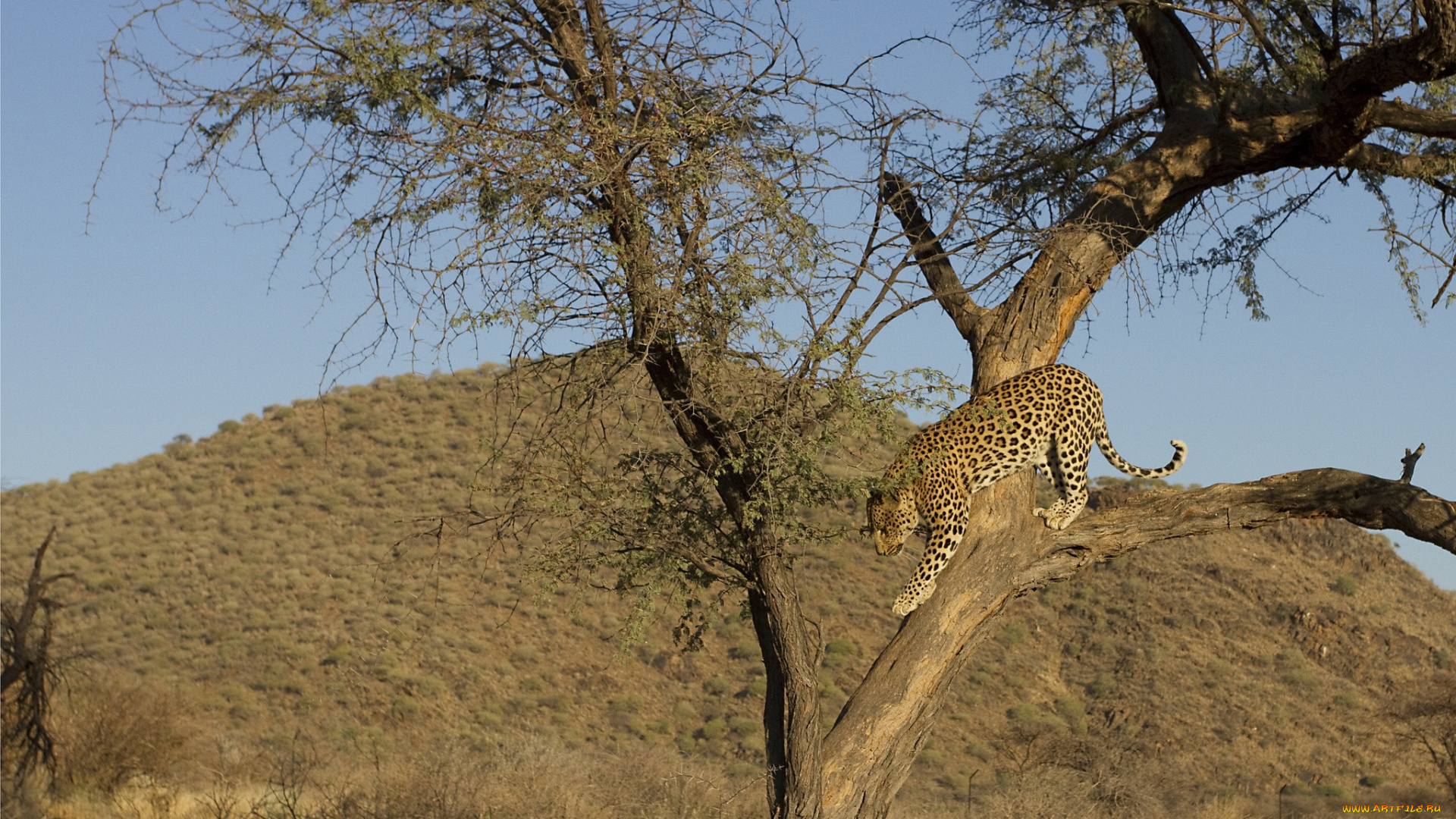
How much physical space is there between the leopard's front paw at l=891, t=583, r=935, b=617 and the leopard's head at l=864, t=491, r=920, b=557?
343 millimetres

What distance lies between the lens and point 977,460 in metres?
7.33

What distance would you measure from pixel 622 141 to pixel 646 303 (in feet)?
2.93

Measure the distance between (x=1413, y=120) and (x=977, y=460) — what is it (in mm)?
4104

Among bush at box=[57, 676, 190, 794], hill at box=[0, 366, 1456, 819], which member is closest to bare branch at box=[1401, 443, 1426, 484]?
hill at box=[0, 366, 1456, 819]

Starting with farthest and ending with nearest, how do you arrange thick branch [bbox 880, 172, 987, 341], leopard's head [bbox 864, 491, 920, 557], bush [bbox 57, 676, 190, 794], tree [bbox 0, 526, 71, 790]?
bush [bbox 57, 676, 190, 794] < tree [bbox 0, 526, 71, 790] < thick branch [bbox 880, 172, 987, 341] < leopard's head [bbox 864, 491, 920, 557]

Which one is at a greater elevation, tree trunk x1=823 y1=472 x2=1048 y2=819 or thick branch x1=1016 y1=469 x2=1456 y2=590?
thick branch x1=1016 y1=469 x2=1456 y2=590

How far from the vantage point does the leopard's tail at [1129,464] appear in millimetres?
7875

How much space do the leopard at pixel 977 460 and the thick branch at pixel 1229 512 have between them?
20 cm

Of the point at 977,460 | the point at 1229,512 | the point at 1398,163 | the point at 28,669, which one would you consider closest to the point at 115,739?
the point at 28,669

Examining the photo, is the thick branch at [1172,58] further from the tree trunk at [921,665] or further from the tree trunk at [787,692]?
the tree trunk at [787,692]

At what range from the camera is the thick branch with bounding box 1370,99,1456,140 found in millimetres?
8484

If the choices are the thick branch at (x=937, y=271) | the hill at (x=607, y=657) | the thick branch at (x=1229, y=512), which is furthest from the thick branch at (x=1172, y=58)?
the hill at (x=607, y=657)

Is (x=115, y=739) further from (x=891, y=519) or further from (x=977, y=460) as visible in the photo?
(x=977, y=460)

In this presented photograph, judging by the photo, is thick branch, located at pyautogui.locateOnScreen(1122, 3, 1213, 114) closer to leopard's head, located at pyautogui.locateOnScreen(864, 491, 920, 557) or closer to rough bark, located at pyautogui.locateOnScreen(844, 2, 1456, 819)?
rough bark, located at pyautogui.locateOnScreen(844, 2, 1456, 819)
